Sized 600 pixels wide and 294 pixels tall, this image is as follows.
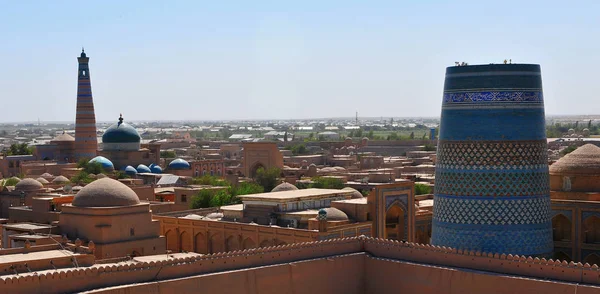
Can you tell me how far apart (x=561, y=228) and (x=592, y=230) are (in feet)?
1.66

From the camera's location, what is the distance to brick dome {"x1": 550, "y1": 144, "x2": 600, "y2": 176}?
51.1 ft

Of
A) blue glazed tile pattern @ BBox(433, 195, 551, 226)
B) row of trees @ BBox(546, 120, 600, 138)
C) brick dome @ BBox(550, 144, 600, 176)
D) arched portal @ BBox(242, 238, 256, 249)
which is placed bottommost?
row of trees @ BBox(546, 120, 600, 138)

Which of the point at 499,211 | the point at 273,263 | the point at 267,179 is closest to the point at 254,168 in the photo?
the point at 267,179

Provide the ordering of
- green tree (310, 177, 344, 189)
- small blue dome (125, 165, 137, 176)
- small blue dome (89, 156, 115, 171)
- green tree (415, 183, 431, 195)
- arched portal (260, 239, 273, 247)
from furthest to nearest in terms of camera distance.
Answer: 1. small blue dome (125, 165, 137, 176)
2. small blue dome (89, 156, 115, 171)
3. green tree (310, 177, 344, 189)
4. green tree (415, 183, 431, 195)
5. arched portal (260, 239, 273, 247)

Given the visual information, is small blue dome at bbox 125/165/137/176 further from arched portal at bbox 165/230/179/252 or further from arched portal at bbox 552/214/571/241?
arched portal at bbox 552/214/571/241

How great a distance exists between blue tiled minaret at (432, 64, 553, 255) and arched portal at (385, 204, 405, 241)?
7754 mm

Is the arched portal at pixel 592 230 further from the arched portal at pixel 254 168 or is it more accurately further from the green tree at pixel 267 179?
the arched portal at pixel 254 168

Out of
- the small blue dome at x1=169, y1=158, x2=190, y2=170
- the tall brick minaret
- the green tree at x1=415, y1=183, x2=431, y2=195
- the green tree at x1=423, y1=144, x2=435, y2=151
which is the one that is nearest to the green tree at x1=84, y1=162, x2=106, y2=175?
the small blue dome at x1=169, y1=158, x2=190, y2=170

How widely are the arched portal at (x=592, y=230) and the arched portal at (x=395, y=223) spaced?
593cm

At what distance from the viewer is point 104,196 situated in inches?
725

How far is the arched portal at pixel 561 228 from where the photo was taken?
1499 cm

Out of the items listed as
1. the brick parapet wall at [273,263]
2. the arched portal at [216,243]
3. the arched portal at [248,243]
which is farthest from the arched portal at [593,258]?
the arched portal at [216,243]

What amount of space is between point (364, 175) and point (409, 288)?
2460cm

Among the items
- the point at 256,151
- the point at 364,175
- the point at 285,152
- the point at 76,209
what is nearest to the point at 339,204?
the point at 76,209
